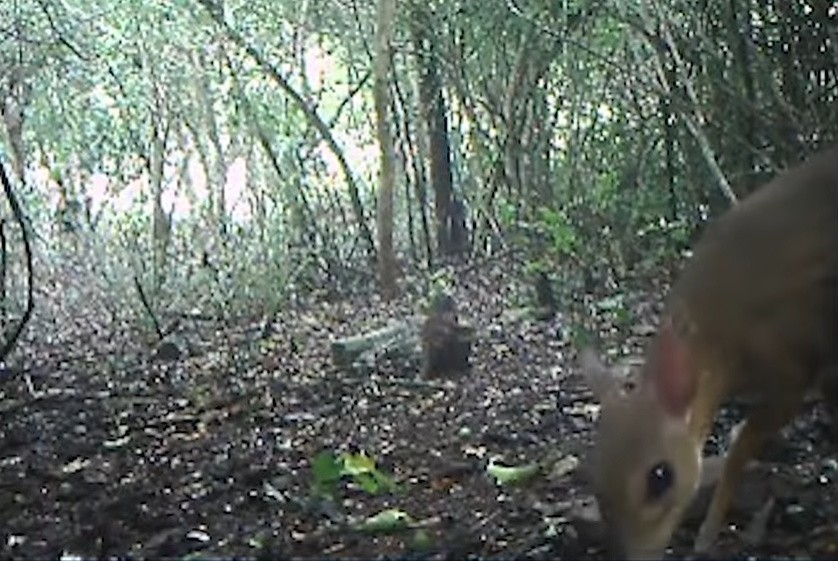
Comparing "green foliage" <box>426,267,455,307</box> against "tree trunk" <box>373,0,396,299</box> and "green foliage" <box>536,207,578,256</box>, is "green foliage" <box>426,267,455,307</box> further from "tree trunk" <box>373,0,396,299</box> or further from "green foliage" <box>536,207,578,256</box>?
"green foliage" <box>536,207,578,256</box>

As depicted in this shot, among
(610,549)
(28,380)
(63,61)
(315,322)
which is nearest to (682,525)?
(610,549)

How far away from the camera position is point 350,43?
40.8 ft

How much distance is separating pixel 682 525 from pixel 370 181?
10.4 metres

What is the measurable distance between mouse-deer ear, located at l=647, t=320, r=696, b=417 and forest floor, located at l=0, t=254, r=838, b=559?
50cm

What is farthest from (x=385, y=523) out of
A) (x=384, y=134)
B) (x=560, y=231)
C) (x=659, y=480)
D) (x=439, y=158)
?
(x=439, y=158)

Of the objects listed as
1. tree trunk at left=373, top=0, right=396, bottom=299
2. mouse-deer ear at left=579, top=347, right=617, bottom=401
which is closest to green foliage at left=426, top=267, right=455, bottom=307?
tree trunk at left=373, top=0, right=396, bottom=299

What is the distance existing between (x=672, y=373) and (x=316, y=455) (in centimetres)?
249

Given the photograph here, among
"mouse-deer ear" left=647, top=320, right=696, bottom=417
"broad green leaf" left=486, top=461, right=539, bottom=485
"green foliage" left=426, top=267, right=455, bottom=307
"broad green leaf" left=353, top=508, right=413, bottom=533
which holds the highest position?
"green foliage" left=426, top=267, right=455, bottom=307

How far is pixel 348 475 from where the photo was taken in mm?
4867

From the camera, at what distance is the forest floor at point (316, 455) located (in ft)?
13.1

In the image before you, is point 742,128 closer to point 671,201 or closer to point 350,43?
point 671,201

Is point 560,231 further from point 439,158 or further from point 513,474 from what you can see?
point 439,158

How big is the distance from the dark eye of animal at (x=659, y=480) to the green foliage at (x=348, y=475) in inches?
61.6

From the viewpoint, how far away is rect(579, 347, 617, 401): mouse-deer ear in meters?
3.36
